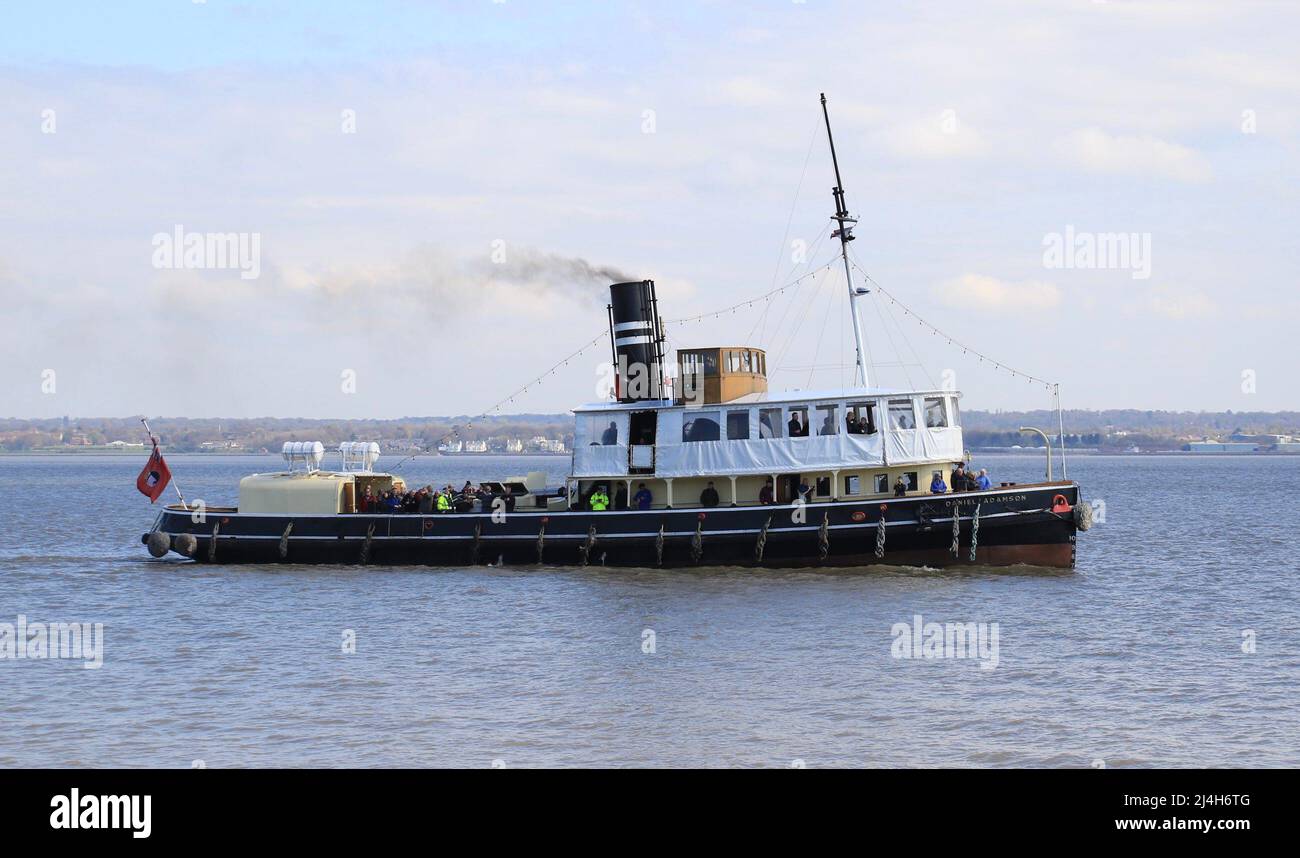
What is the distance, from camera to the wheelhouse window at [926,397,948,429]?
3756 cm

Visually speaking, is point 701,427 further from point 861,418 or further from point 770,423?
point 861,418

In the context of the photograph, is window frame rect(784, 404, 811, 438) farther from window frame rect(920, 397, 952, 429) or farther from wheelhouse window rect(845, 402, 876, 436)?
window frame rect(920, 397, 952, 429)

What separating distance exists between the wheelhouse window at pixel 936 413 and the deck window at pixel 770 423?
415 centimetres

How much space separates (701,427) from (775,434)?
7.31 feet

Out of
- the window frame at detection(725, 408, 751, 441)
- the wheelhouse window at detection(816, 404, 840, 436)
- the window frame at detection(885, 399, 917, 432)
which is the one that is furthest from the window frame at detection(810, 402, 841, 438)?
the window frame at detection(725, 408, 751, 441)

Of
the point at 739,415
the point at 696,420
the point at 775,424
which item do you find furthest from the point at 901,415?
the point at 696,420

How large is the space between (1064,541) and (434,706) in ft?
70.9

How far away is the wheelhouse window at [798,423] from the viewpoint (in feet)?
Result: 124

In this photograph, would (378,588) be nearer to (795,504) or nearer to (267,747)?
(795,504)

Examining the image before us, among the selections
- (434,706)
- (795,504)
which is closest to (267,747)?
(434,706)

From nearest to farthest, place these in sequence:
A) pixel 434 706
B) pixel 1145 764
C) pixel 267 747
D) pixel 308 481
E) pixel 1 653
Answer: pixel 1145 764 < pixel 267 747 < pixel 434 706 < pixel 1 653 < pixel 308 481

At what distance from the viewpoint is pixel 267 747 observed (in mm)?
18938

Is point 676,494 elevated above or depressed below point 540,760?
above
